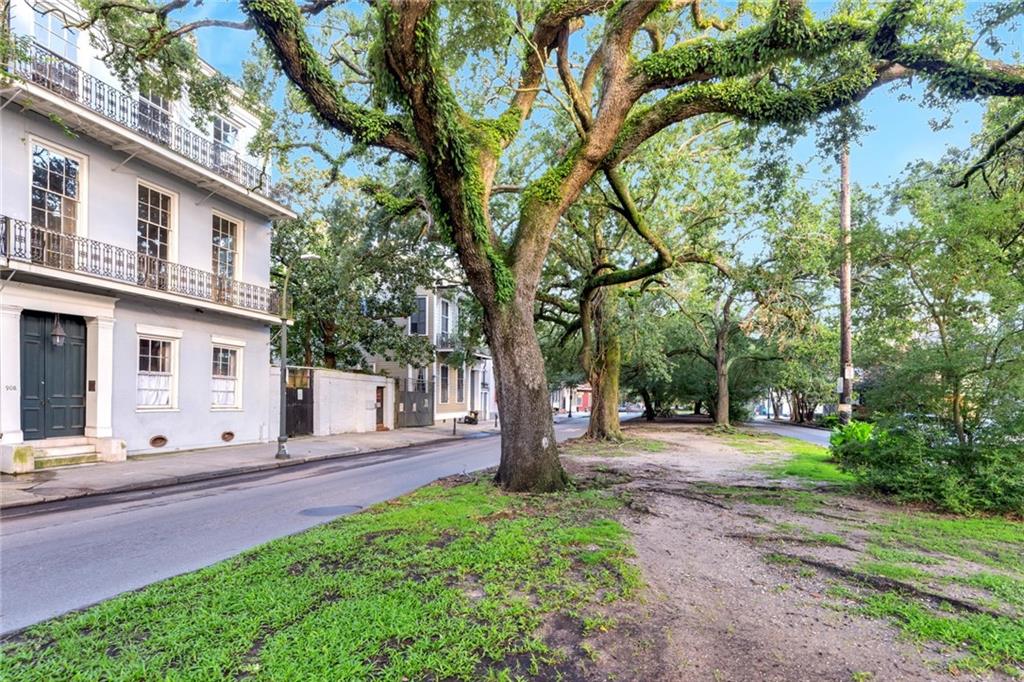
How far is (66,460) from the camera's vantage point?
467 inches

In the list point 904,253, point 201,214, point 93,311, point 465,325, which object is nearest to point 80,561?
point 93,311

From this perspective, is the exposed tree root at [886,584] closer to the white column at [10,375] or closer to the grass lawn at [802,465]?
the grass lawn at [802,465]

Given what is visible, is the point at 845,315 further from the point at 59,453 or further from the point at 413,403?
the point at 413,403

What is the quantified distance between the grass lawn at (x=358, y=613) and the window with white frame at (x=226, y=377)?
12711 millimetres

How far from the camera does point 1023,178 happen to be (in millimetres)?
8469

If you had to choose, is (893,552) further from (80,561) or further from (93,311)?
(93,311)

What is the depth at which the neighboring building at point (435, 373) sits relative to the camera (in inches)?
1122

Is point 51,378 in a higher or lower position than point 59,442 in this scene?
higher

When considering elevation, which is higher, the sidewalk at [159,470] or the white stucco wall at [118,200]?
the white stucco wall at [118,200]

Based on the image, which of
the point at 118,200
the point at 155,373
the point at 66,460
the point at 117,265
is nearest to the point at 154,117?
the point at 118,200

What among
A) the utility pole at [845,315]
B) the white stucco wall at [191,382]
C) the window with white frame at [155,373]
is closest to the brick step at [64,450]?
the white stucco wall at [191,382]

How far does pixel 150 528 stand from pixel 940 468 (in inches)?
424

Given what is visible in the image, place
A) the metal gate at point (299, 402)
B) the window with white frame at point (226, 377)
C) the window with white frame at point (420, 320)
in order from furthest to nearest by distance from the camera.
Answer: the window with white frame at point (420, 320)
the metal gate at point (299, 402)
the window with white frame at point (226, 377)

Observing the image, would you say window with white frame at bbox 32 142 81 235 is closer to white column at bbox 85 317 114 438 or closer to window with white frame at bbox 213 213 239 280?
white column at bbox 85 317 114 438
